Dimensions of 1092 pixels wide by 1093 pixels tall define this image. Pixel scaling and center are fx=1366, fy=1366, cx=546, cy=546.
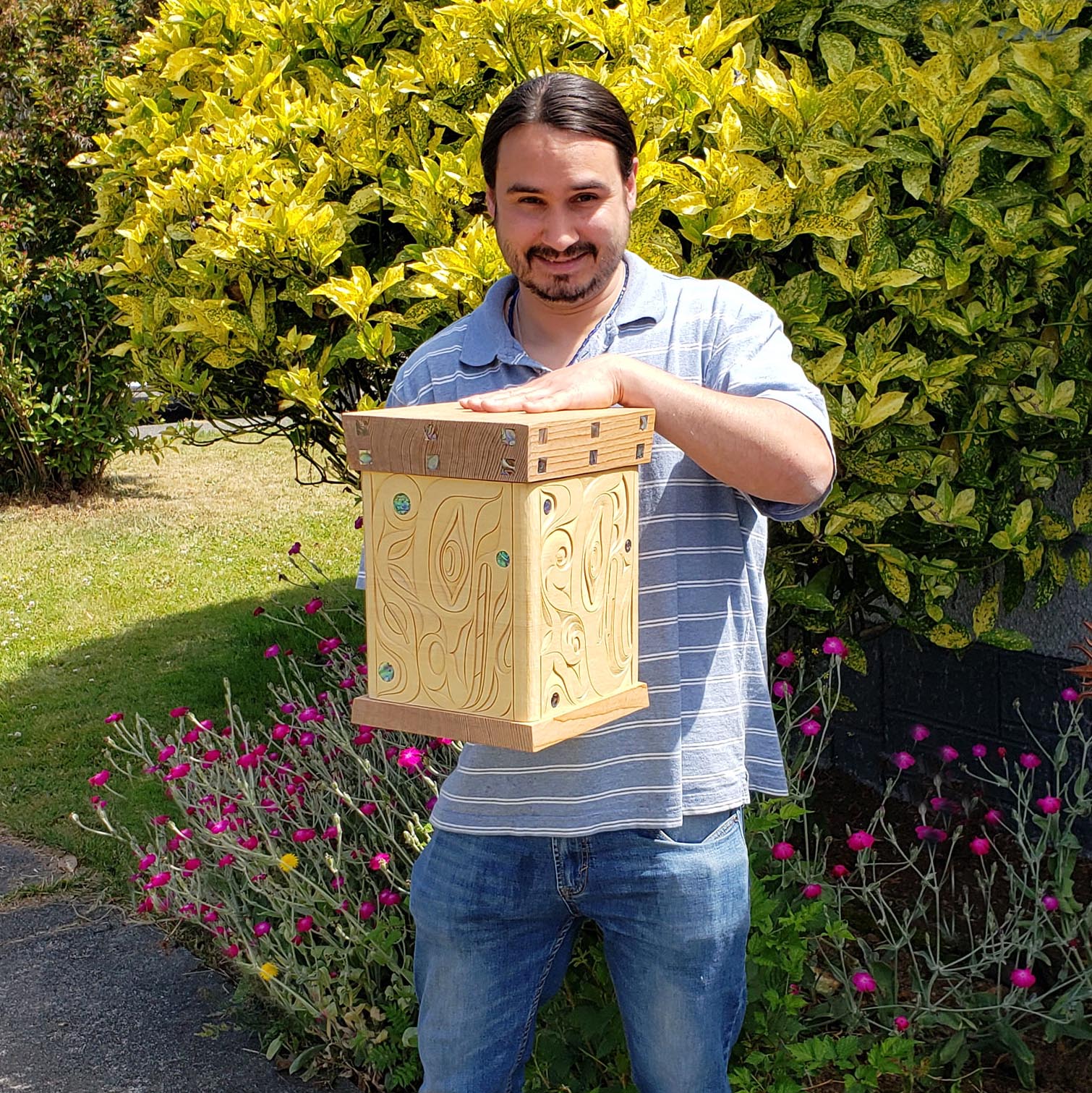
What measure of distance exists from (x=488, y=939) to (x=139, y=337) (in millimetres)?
2298

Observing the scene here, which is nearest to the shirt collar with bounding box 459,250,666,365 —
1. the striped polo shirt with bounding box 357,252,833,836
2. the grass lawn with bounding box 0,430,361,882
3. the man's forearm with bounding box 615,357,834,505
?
the striped polo shirt with bounding box 357,252,833,836

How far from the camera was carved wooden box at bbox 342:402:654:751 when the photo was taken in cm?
167

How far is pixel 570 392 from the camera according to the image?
5.44 feet

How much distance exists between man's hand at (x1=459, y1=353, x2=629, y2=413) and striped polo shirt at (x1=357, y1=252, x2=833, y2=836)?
17cm

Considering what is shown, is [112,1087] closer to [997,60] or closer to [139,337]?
[139,337]

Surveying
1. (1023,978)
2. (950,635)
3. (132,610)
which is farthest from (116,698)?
(1023,978)

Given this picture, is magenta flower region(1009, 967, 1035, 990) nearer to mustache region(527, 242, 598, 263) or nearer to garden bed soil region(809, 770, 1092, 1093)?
garden bed soil region(809, 770, 1092, 1093)

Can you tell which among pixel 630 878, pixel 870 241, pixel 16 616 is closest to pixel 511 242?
pixel 630 878

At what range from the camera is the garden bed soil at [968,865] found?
2.65 metres

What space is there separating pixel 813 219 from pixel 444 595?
1336 millimetres

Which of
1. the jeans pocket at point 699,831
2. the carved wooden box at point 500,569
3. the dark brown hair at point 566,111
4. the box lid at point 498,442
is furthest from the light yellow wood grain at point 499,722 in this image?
the dark brown hair at point 566,111

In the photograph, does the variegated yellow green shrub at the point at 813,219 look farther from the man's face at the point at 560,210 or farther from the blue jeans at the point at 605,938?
the blue jeans at the point at 605,938

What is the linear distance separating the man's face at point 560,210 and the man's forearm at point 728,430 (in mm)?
257

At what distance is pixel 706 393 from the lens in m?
1.71
